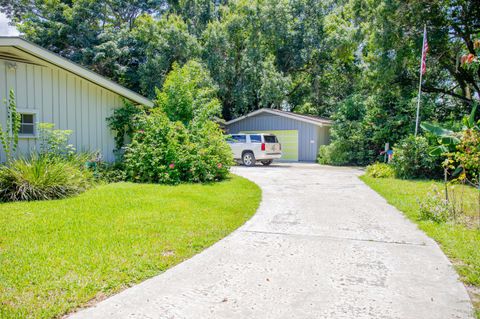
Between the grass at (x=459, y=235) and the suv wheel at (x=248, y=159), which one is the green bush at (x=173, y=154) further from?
the suv wheel at (x=248, y=159)

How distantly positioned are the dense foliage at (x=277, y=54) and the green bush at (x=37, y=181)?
46.6 feet

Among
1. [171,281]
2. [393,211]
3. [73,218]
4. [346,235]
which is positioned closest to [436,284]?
[346,235]

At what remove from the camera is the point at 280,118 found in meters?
23.4

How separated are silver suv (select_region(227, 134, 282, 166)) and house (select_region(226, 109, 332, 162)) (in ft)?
13.3

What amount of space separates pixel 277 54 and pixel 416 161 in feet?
54.5

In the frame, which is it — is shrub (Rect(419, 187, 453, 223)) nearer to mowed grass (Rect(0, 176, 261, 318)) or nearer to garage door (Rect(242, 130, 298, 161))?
mowed grass (Rect(0, 176, 261, 318))

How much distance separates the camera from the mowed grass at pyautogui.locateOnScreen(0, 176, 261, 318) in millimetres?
3328

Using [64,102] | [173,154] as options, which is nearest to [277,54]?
[173,154]

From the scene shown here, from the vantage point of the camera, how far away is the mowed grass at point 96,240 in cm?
333

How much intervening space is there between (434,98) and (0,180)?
59.5ft

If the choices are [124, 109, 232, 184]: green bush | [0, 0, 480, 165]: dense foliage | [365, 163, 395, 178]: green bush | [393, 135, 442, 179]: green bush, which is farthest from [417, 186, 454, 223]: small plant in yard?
[0, 0, 480, 165]: dense foliage

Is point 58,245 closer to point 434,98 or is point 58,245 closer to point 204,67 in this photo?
point 434,98

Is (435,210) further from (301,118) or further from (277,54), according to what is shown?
(277,54)

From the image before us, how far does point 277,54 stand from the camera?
87.9 feet
